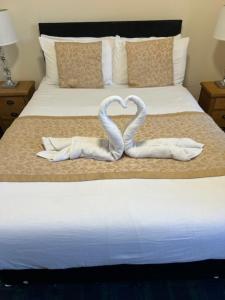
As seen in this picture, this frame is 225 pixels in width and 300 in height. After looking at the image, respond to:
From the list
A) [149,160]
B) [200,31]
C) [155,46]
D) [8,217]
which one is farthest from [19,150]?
[200,31]

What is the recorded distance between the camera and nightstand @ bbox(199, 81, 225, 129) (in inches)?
92.3

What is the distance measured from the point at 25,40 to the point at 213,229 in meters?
2.45

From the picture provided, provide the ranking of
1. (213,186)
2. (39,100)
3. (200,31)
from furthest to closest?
(200,31) → (39,100) → (213,186)

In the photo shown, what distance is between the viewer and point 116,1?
2379 mm

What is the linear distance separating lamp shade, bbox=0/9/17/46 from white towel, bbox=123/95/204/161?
1565mm

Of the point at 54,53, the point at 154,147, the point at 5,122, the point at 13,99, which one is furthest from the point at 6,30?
the point at 154,147

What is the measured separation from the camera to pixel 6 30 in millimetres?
2227

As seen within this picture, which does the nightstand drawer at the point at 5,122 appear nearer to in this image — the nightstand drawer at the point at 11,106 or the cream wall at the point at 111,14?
the nightstand drawer at the point at 11,106

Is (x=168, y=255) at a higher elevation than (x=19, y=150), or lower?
lower

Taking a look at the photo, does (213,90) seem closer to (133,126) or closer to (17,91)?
(133,126)

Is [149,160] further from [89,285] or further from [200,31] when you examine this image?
[200,31]

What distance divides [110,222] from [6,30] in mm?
2017

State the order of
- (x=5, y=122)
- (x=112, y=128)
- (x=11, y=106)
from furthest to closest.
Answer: (x=5, y=122)
(x=11, y=106)
(x=112, y=128)

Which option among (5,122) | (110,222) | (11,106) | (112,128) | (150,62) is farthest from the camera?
(5,122)
